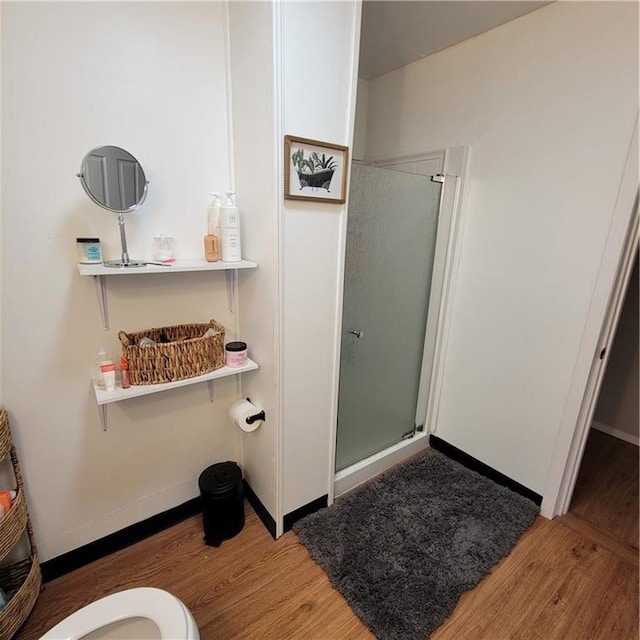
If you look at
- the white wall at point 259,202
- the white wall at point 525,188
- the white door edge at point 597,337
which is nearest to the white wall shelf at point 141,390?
the white wall at point 259,202

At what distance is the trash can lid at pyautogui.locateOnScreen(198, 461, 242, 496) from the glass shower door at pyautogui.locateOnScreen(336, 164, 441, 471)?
57cm

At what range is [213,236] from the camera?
1419 millimetres

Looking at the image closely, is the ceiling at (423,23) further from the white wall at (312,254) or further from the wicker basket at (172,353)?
the wicker basket at (172,353)

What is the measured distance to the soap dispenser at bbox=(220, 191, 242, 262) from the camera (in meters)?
1.40

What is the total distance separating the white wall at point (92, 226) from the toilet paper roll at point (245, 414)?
0.63 ft

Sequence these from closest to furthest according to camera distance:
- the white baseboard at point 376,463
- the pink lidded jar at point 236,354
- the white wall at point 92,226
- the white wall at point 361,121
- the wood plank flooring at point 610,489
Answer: the white wall at point 92,226, the pink lidded jar at point 236,354, the wood plank flooring at point 610,489, the white baseboard at point 376,463, the white wall at point 361,121

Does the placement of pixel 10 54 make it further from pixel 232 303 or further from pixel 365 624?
pixel 365 624

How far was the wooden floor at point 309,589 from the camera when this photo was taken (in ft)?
4.31

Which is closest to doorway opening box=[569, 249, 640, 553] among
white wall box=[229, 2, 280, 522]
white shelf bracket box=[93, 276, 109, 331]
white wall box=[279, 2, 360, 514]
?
white wall box=[279, 2, 360, 514]

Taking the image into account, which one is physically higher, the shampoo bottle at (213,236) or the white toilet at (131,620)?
the shampoo bottle at (213,236)

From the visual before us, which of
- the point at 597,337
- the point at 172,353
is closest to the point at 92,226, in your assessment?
the point at 172,353

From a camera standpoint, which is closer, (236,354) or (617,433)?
(236,354)

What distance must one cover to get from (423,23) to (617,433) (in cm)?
301

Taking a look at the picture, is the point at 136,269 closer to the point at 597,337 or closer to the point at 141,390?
the point at 141,390
